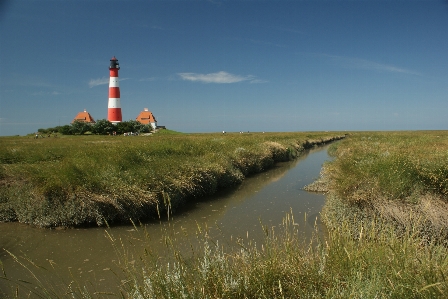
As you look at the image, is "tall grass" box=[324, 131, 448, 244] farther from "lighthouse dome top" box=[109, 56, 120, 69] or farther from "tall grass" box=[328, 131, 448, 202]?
"lighthouse dome top" box=[109, 56, 120, 69]

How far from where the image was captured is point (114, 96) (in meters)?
52.6

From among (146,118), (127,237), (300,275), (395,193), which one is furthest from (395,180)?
(146,118)

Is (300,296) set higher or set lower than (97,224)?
higher

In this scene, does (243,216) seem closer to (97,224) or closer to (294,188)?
(97,224)

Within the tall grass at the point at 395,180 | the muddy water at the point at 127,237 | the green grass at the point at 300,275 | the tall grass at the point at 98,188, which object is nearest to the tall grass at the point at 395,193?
the tall grass at the point at 395,180

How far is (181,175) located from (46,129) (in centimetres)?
5195

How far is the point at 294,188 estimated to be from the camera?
1420 centimetres

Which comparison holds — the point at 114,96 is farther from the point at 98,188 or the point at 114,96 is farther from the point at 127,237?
the point at 127,237

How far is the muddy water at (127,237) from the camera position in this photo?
538cm

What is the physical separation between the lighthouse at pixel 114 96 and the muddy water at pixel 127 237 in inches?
1752

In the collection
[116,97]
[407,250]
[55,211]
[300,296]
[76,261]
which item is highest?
[116,97]

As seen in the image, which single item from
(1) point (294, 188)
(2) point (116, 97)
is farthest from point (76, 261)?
(2) point (116, 97)

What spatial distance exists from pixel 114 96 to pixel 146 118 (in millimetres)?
26205

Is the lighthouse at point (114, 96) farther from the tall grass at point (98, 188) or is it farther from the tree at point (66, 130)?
the tall grass at point (98, 188)
